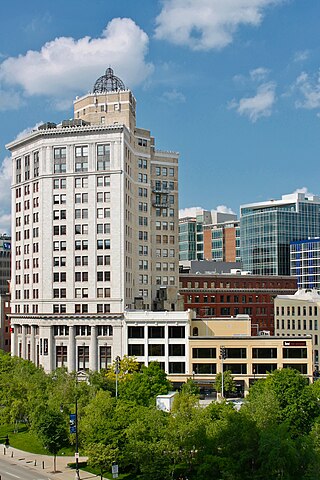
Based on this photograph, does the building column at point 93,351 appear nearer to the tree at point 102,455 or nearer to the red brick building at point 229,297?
the red brick building at point 229,297

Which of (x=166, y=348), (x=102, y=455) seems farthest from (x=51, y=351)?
(x=102, y=455)

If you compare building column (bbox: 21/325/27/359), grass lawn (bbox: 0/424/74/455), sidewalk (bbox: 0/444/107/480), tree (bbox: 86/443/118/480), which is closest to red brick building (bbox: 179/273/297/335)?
building column (bbox: 21/325/27/359)

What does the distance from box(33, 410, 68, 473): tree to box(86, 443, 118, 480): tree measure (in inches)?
359

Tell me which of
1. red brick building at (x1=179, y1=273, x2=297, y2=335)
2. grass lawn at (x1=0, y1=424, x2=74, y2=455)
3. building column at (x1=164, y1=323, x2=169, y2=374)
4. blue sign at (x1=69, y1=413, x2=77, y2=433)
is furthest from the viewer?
red brick building at (x1=179, y1=273, x2=297, y2=335)

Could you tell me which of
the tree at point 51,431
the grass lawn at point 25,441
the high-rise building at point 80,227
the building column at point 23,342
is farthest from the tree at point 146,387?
the building column at point 23,342

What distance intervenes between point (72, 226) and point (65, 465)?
191ft

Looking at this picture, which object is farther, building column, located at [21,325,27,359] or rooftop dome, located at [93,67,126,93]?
rooftop dome, located at [93,67,126,93]

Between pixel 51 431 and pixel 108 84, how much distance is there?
8164 cm

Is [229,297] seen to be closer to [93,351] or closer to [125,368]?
[93,351]

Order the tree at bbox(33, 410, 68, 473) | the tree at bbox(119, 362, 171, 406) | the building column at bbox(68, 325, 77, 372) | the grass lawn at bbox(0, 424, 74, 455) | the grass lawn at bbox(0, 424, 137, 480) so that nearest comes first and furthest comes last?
the tree at bbox(33, 410, 68, 473), the grass lawn at bbox(0, 424, 137, 480), the grass lawn at bbox(0, 424, 74, 455), the tree at bbox(119, 362, 171, 406), the building column at bbox(68, 325, 77, 372)

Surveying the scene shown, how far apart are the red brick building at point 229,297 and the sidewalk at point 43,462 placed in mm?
86650

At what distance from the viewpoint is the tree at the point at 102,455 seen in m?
61.3

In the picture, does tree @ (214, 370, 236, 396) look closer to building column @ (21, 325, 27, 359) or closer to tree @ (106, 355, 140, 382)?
tree @ (106, 355, 140, 382)

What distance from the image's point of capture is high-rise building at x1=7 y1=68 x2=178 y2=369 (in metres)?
121
